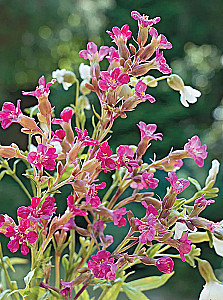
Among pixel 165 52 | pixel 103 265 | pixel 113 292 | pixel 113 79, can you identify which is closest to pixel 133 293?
pixel 113 292

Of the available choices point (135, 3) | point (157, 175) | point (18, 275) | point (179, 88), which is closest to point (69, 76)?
point (179, 88)

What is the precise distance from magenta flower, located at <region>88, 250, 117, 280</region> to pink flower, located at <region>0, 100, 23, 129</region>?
13 cm

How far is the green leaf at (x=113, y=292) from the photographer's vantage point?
44cm

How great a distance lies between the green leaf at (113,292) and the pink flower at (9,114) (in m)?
0.19

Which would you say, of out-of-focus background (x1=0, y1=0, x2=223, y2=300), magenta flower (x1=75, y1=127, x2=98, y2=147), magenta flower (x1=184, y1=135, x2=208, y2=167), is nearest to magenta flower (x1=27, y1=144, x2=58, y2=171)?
magenta flower (x1=75, y1=127, x2=98, y2=147)

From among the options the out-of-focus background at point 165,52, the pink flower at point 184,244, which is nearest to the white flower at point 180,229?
the pink flower at point 184,244

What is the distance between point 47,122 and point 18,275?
6.54 feet

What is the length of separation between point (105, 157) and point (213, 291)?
0.17 m

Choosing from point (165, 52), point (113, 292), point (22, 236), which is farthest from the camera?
point (165, 52)

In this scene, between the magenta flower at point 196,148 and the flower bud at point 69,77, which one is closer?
the magenta flower at point 196,148

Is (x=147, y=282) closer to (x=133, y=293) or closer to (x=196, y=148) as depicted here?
(x=133, y=293)

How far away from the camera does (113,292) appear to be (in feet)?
1.47

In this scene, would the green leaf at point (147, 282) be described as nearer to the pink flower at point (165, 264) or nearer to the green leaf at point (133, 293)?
the green leaf at point (133, 293)

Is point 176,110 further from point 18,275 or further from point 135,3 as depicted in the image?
point 18,275
